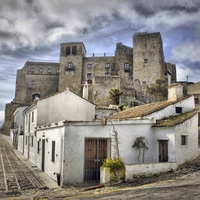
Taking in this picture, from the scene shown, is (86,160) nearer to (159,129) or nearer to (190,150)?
(159,129)

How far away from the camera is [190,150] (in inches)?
665

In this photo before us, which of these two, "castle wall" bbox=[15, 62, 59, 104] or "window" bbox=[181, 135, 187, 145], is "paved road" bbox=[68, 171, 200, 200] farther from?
"castle wall" bbox=[15, 62, 59, 104]

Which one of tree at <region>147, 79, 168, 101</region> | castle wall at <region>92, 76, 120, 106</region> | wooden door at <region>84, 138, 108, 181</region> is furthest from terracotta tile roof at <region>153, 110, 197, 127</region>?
castle wall at <region>92, 76, 120, 106</region>

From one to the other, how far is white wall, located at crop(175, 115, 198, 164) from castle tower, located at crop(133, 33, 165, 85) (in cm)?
3822

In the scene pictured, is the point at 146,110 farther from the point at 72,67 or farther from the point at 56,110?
the point at 72,67

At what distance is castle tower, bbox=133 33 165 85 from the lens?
56094mm

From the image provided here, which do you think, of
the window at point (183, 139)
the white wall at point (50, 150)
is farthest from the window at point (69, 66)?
the window at point (183, 139)

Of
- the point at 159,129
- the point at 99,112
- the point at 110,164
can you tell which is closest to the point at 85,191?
the point at 110,164

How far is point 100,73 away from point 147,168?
49851 millimetres

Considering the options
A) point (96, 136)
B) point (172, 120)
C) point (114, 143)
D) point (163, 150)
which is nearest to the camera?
point (96, 136)

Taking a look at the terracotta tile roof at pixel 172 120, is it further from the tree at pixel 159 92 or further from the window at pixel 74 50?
the window at pixel 74 50

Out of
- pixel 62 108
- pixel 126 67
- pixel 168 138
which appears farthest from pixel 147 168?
pixel 126 67

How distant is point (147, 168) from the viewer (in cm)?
Result: 1421

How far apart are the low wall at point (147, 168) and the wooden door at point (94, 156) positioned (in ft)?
6.93
